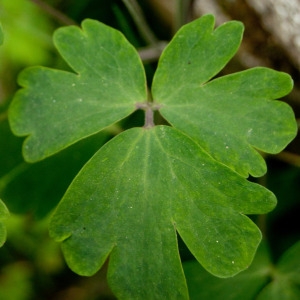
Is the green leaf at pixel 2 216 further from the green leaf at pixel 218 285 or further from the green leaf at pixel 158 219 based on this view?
the green leaf at pixel 218 285

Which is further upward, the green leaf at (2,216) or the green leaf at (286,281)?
the green leaf at (2,216)

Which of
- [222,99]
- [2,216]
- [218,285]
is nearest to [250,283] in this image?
[218,285]

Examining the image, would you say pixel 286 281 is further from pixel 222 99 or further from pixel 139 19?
pixel 139 19

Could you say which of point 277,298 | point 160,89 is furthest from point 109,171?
point 277,298

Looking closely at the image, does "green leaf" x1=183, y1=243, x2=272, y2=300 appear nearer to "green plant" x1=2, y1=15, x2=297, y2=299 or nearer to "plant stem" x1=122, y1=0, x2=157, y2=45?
"green plant" x1=2, y1=15, x2=297, y2=299

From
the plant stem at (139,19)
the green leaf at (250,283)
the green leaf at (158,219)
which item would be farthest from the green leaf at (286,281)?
the plant stem at (139,19)

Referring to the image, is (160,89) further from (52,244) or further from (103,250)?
(52,244)
